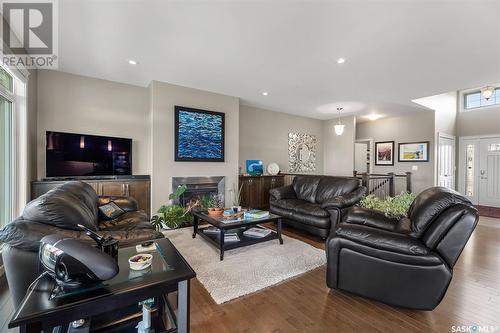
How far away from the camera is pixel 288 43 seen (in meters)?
2.81

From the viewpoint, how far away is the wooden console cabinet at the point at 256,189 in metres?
5.38

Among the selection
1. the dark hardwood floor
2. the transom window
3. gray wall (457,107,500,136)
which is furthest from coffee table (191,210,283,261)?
the transom window

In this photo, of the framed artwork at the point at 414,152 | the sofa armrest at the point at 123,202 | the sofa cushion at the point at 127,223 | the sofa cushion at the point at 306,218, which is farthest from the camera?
the framed artwork at the point at 414,152

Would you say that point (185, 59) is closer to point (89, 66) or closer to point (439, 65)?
point (89, 66)

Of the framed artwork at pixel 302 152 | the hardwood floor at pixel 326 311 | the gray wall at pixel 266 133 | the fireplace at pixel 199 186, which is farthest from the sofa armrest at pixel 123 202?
the framed artwork at pixel 302 152

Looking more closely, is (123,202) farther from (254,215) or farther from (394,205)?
(394,205)

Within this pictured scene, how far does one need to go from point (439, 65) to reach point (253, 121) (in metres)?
3.98

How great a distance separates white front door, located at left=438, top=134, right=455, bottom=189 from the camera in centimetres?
621

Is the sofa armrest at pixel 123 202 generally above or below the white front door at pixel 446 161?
below

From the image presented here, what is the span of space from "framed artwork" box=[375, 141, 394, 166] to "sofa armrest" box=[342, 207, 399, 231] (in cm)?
551

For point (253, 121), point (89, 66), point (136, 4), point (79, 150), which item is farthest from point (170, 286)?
point (253, 121)

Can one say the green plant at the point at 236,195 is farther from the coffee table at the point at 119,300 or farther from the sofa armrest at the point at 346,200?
the coffee table at the point at 119,300

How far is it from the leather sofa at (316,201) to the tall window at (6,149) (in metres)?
3.93

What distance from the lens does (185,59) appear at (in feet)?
10.8
